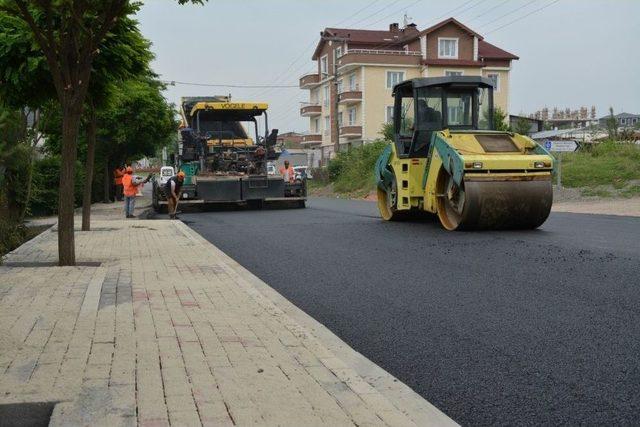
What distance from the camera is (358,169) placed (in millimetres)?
42406

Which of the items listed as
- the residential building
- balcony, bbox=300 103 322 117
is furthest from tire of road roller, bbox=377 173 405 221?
balcony, bbox=300 103 322 117

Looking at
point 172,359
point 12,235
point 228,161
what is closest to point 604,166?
point 228,161

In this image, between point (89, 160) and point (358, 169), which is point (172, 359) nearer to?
point (89, 160)

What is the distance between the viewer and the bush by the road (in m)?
40.8

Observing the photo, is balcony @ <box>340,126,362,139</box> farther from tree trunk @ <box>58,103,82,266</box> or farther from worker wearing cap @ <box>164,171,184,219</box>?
tree trunk @ <box>58,103,82,266</box>

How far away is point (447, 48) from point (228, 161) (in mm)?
39253

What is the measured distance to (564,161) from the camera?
2964cm

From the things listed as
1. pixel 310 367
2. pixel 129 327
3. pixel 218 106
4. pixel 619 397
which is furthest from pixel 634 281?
pixel 218 106

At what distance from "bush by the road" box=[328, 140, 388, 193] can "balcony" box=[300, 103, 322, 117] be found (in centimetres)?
2350

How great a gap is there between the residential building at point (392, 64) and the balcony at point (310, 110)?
5.84 m

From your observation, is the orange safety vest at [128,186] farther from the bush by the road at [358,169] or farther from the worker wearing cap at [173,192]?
the bush by the road at [358,169]

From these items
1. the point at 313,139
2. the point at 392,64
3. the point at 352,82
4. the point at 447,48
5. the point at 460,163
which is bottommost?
the point at 460,163

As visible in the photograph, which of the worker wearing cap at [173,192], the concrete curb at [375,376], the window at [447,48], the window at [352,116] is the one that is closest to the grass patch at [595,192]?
the worker wearing cap at [173,192]

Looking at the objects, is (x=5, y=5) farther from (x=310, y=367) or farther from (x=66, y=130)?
(x=310, y=367)
